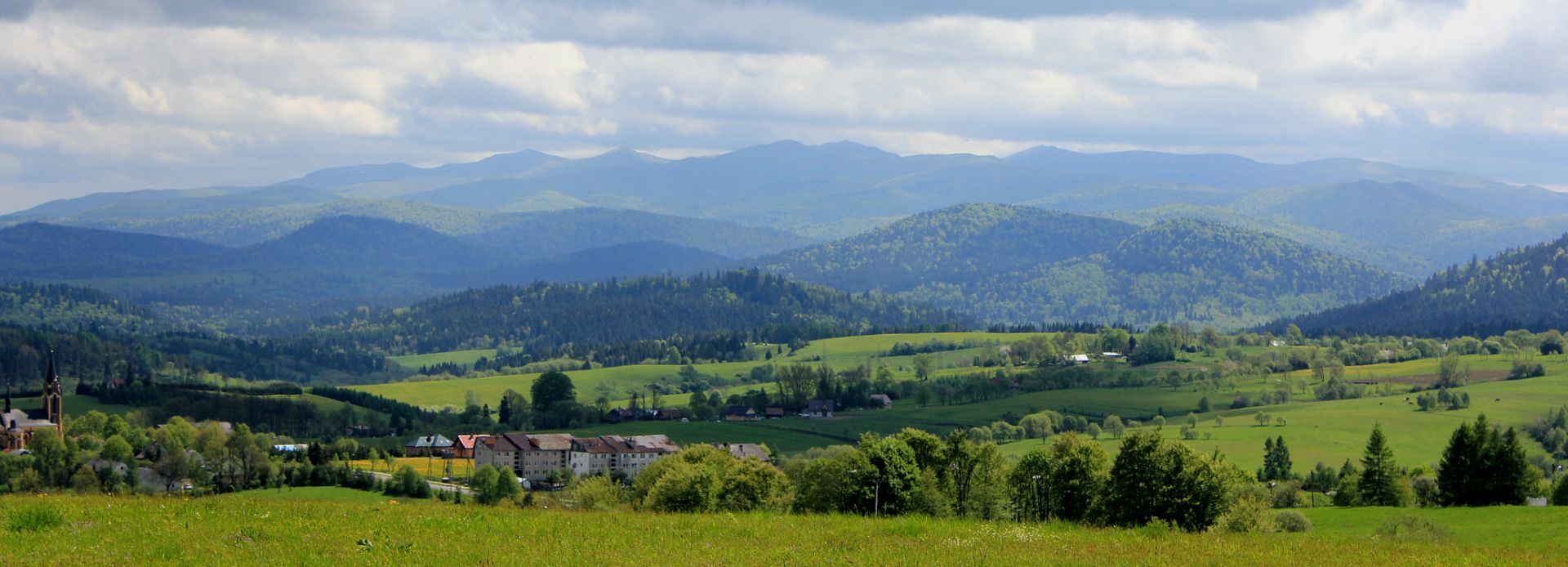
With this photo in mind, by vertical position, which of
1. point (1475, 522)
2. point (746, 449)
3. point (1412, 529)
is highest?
point (1412, 529)

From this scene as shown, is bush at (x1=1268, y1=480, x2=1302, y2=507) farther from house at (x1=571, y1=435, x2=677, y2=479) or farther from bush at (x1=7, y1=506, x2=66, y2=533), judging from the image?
bush at (x1=7, y1=506, x2=66, y2=533)

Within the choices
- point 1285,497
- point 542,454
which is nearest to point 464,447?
point 542,454

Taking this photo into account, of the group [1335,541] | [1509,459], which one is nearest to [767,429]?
[1509,459]

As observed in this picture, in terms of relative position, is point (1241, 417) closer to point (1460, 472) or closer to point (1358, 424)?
point (1358, 424)

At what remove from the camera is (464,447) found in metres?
130

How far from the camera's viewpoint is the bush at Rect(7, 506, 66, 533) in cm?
2700

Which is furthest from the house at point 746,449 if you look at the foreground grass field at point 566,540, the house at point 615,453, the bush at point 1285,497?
the foreground grass field at point 566,540

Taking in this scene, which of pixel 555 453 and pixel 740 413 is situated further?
pixel 740 413

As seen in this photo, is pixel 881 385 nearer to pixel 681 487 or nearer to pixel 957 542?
pixel 681 487

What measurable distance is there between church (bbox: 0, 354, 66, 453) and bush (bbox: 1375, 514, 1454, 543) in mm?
101130

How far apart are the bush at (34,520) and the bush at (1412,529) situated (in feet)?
132

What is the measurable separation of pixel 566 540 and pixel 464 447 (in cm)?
10490

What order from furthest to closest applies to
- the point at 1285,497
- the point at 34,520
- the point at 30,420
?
the point at 30,420
the point at 1285,497
the point at 34,520

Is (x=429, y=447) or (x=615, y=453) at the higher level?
(x=615, y=453)
